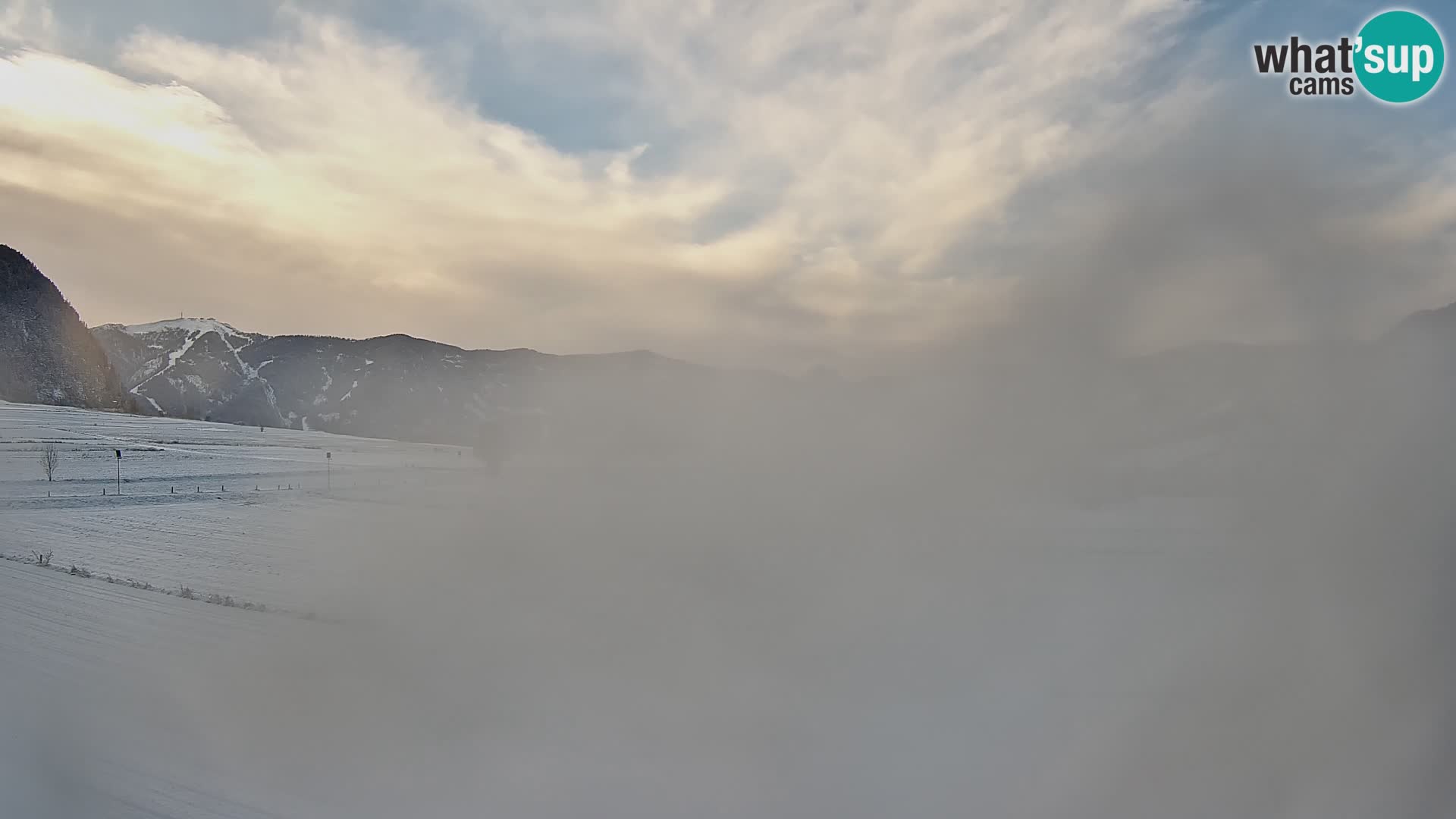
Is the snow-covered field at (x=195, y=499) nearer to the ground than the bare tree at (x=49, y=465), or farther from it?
nearer to the ground

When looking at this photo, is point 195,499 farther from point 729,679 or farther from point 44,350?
point 44,350

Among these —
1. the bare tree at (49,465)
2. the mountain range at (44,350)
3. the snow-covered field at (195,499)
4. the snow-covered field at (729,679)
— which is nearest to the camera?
the snow-covered field at (729,679)

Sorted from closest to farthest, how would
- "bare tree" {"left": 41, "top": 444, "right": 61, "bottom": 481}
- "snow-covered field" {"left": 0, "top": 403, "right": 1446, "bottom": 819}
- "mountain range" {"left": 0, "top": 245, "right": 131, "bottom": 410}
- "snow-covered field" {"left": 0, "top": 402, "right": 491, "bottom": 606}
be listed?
"snow-covered field" {"left": 0, "top": 403, "right": 1446, "bottom": 819} → "snow-covered field" {"left": 0, "top": 402, "right": 491, "bottom": 606} → "bare tree" {"left": 41, "top": 444, "right": 61, "bottom": 481} → "mountain range" {"left": 0, "top": 245, "right": 131, "bottom": 410}

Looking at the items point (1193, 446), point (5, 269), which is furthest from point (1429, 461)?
point (5, 269)

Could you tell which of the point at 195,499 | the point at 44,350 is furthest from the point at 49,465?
the point at 44,350

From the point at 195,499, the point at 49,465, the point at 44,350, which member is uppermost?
the point at 44,350

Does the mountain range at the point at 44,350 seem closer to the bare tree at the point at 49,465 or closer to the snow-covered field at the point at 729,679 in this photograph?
the bare tree at the point at 49,465

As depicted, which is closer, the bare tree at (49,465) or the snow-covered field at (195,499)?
the snow-covered field at (195,499)

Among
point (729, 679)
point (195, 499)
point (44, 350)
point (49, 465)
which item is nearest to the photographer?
point (729, 679)

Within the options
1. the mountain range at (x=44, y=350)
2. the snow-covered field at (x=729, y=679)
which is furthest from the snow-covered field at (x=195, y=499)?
the mountain range at (x=44, y=350)

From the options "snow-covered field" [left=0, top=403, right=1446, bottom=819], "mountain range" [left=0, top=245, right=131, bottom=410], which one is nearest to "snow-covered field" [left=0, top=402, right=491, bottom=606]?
"snow-covered field" [left=0, top=403, right=1446, bottom=819]

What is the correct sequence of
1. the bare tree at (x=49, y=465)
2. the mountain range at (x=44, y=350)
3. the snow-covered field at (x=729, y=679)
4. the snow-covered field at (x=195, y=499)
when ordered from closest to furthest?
1. the snow-covered field at (x=729, y=679)
2. the snow-covered field at (x=195, y=499)
3. the bare tree at (x=49, y=465)
4. the mountain range at (x=44, y=350)

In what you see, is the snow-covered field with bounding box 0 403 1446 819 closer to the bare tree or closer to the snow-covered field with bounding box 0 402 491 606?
the snow-covered field with bounding box 0 402 491 606

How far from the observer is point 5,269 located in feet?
537
